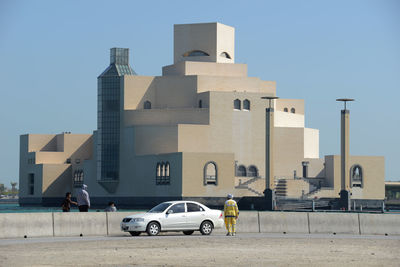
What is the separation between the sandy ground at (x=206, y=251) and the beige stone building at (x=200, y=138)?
218ft

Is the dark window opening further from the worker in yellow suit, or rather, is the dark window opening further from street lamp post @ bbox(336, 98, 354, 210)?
the worker in yellow suit

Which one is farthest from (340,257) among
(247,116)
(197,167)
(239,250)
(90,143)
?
(90,143)

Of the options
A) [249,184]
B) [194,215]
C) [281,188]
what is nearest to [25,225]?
[194,215]

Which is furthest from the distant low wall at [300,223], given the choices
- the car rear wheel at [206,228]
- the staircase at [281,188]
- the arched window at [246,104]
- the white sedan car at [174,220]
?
the arched window at [246,104]

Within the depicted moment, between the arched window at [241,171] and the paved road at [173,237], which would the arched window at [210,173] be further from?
the paved road at [173,237]

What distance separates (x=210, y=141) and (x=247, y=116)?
233 inches

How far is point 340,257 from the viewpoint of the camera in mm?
26625

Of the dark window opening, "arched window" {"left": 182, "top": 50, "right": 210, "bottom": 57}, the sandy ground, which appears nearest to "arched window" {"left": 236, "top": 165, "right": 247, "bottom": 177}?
"arched window" {"left": 182, "top": 50, "right": 210, "bottom": 57}

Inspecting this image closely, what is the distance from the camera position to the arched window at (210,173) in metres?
102

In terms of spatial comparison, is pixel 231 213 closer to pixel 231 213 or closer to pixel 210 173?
pixel 231 213

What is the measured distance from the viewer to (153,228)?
1441 inches

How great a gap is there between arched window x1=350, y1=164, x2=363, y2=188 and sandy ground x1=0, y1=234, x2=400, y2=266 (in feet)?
244

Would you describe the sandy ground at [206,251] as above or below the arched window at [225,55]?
below

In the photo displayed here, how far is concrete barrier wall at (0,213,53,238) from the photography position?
34.6 metres
